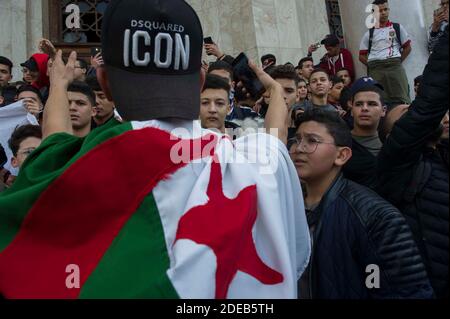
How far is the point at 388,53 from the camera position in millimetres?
7738

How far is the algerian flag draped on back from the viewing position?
64.9 inches

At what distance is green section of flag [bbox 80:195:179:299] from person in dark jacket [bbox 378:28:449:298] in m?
1.33

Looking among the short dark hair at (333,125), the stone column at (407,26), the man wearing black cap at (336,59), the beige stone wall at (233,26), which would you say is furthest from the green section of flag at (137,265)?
the beige stone wall at (233,26)

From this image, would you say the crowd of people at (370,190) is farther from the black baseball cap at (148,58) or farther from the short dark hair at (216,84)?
the short dark hair at (216,84)

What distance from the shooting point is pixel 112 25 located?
1.93 metres

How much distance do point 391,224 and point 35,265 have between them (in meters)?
1.65

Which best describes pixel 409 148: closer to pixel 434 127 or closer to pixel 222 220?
pixel 434 127

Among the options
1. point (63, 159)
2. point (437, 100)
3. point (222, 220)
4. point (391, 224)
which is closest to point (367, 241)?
point (391, 224)

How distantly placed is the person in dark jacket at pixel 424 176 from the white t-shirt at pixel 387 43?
5.18 metres

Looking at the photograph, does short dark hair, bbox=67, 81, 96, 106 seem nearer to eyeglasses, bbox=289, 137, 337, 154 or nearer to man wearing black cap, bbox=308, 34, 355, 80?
eyeglasses, bbox=289, 137, 337, 154

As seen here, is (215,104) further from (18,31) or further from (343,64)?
(18,31)

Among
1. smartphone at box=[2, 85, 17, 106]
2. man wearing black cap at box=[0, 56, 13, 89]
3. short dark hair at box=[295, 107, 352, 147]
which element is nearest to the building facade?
man wearing black cap at box=[0, 56, 13, 89]

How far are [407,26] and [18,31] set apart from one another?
685 cm

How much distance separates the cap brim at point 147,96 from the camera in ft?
6.21
